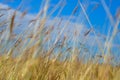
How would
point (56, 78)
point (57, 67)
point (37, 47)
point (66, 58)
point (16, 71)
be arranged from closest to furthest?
point (37, 47) < point (16, 71) < point (56, 78) < point (57, 67) < point (66, 58)

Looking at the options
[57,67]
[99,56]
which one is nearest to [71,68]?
[57,67]

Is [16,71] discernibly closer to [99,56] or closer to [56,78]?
[56,78]

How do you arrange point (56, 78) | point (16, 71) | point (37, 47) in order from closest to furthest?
1. point (37, 47)
2. point (16, 71)
3. point (56, 78)

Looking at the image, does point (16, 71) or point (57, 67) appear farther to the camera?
point (57, 67)

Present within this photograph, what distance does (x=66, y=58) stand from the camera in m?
2.93

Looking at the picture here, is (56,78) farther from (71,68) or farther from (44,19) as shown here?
(44,19)

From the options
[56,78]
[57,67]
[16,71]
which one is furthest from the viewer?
[57,67]

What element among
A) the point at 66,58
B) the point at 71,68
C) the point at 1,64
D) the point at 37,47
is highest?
the point at 37,47

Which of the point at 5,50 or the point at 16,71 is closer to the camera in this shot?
the point at 16,71

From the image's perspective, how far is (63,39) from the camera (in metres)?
3.06

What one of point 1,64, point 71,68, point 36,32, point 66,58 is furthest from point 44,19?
point 66,58

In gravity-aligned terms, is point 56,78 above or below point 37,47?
below

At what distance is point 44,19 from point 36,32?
0.10 metres

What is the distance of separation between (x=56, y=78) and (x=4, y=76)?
0.42 metres
